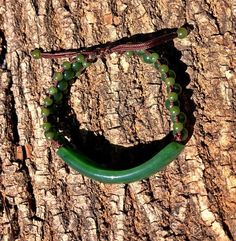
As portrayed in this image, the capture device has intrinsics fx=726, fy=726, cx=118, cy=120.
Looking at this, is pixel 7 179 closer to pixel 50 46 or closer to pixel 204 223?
pixel 50 46

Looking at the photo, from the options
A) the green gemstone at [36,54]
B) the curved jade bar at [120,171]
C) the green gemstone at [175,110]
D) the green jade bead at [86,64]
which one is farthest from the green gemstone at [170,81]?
the green gemstone at [36,54]

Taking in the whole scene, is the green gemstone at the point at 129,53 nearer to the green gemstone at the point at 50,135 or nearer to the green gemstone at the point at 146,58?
the green gemstone at the point at 146,58

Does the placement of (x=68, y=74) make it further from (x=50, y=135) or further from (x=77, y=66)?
(x=50, y=135)

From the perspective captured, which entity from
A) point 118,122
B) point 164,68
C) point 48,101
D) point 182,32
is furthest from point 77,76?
point 182,32

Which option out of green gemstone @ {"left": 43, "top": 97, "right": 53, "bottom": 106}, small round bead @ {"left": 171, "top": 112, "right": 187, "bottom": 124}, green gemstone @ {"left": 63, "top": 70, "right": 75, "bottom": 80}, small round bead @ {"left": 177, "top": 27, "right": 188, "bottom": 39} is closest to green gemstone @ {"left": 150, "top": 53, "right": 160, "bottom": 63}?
small round bead @ {"left": 177, "top": 27, "right": 188, "bottom": 39}

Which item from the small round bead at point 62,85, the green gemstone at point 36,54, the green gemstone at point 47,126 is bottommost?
the green gemstone at point 47,126

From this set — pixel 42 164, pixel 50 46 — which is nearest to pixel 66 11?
pixel 50 46
